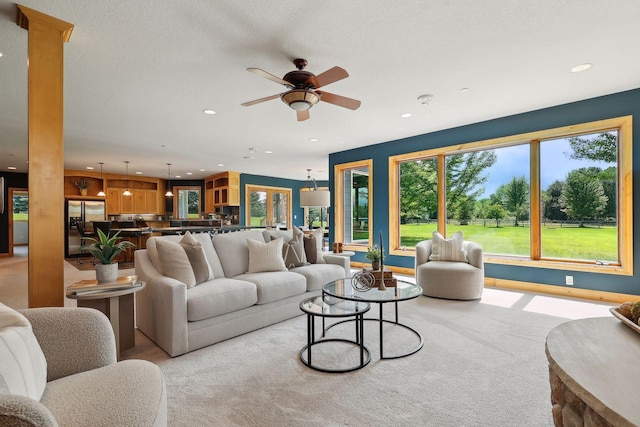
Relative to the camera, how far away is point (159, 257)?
2832 mm

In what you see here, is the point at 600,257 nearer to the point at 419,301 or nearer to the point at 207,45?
the point at 419,301

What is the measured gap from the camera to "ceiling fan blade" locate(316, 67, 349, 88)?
233cm

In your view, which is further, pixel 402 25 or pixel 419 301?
pixel 419 301

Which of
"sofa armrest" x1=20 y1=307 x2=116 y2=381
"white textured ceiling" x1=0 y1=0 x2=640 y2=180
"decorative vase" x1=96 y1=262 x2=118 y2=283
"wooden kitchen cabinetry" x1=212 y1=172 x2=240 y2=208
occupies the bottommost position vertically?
"sofa armrest" x1=20 y1=307 x2=116 y2=381

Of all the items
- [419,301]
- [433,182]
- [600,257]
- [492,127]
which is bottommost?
[419,301]

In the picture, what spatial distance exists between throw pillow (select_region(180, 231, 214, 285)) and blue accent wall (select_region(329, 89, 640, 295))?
3.95 meters

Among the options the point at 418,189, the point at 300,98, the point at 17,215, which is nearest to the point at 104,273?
the point at 300,98

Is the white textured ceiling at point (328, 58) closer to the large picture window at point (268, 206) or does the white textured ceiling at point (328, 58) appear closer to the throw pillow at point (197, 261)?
the throw pillow at point (197, 261)

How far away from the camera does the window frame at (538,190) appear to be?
3.76m

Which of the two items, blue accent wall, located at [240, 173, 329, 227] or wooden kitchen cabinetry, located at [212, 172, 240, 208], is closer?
wooden kitchen cabinetry, located at [212, 172, 240, 208]

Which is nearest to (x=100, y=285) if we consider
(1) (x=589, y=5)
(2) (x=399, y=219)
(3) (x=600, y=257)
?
(1) (x=589, y=5)

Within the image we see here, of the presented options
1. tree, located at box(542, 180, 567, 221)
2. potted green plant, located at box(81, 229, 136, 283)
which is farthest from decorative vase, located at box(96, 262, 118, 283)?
tree, located at box(542, 180, 567, 221)

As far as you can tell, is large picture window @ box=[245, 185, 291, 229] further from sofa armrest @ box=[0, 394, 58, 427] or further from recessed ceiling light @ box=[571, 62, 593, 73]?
sofa armrest @ box=[0, 394, 58, 427]

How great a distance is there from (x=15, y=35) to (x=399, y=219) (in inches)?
223
